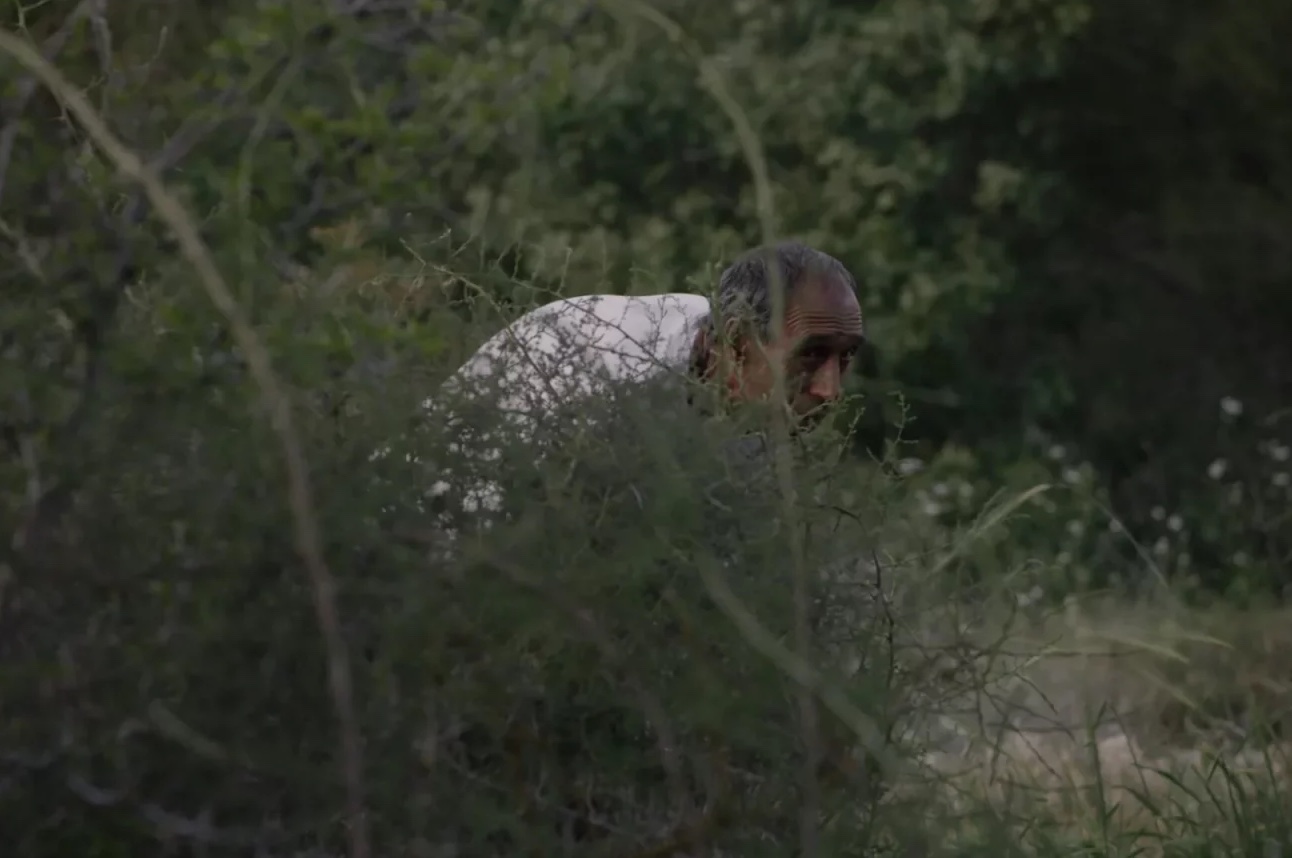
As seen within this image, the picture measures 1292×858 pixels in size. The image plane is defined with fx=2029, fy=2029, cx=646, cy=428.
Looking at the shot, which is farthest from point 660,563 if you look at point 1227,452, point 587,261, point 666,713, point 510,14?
point 1227,452

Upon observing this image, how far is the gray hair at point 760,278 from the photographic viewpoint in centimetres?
237

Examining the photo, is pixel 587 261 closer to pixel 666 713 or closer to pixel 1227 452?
pixel 1227 452

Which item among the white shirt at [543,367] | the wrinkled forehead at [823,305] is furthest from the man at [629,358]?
the wrinkled forehead at [823,305]

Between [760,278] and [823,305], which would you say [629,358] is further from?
[823,305]

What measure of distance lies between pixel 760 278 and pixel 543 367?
59 cm

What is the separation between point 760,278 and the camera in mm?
2705

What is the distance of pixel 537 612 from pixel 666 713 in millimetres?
184

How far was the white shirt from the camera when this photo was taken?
2094 mm

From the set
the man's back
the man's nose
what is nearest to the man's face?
the man's nose

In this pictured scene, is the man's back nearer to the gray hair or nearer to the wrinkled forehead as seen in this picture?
the gray hair

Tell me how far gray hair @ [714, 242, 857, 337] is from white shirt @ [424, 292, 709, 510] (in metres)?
Answer: 0.07

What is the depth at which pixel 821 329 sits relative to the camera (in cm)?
287

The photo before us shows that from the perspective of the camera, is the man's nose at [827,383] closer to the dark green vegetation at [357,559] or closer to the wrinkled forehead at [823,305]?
the wrinkled forehead at [823,305]

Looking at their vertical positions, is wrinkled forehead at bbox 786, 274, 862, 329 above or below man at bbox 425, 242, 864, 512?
above
